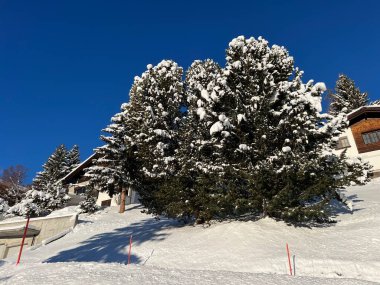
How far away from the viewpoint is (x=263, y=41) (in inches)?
643

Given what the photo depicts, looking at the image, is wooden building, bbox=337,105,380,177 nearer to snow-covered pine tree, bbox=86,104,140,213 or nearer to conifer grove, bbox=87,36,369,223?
conifer grove, bbox=87,36,369,223

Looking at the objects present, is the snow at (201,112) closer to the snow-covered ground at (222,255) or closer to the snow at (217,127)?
the snow at (217,127)

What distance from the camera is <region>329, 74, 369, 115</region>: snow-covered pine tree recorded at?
158ft

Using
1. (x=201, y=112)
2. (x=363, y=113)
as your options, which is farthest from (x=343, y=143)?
(x=201, y=112)

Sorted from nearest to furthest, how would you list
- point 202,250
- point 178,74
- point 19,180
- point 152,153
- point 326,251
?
point 326,251 → point 202,250 → point 152,153 → point 178,74 → point 19,180

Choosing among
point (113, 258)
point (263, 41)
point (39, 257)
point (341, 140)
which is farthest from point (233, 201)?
point (341, 140)

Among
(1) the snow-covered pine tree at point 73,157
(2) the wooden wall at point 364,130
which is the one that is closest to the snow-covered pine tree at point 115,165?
(2) the wooden wall at point 364,130

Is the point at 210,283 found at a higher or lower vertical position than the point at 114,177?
lower

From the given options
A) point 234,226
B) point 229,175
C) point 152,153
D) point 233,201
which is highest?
point 152,153

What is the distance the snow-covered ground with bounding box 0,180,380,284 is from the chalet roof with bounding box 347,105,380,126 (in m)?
17.7

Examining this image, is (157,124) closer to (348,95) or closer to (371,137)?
(371,137)

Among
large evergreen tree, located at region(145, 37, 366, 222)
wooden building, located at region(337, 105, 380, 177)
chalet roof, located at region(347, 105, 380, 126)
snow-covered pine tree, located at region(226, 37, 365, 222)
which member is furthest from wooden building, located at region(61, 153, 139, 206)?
chalet roof, located at region(347, 105, 380, 126)

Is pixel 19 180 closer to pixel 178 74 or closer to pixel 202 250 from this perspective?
pixel 178 74

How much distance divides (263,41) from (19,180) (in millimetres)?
57916
